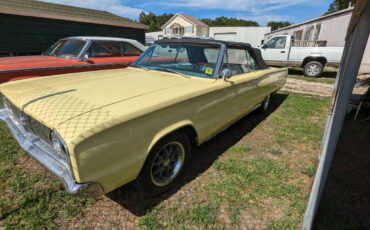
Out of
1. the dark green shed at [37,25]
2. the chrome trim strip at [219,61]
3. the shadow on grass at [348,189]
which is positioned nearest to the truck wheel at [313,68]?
the shadow on grass at [348,189]

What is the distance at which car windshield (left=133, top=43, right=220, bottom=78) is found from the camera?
9.52ft

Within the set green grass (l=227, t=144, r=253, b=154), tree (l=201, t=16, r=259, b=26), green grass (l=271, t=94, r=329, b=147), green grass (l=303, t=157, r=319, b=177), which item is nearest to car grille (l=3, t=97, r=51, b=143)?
green grass (l=227, t=144, r=253, b=154)

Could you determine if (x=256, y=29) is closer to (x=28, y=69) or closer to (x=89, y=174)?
(x=28, y=69)

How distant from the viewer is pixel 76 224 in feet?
6.47

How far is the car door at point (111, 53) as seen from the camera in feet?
19.1

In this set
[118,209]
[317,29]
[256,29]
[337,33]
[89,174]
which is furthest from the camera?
[256,29]

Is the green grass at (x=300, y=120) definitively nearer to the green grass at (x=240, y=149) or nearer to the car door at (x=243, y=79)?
the green grass at (x=240, y=149)

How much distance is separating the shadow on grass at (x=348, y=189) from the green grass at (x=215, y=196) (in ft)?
0.71

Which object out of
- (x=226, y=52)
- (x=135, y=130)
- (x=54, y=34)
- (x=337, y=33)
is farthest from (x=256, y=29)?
(x=135, y=130)

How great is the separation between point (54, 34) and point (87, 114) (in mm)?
10609

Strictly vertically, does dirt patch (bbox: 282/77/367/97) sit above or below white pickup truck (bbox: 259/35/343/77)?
below

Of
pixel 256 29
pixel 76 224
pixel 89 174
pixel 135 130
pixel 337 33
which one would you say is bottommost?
pixel 76 224

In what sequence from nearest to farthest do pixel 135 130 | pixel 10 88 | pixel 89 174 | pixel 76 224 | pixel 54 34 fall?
1. pixel 89 174
2. pixel 135 130
3. pixel 76 224
4. pixel 10 88
5. pixel 54 34

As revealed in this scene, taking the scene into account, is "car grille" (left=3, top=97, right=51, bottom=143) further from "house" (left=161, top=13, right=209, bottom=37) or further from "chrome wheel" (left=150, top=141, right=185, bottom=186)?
"house" (left=161, top=13, right=209, bottom=37)
